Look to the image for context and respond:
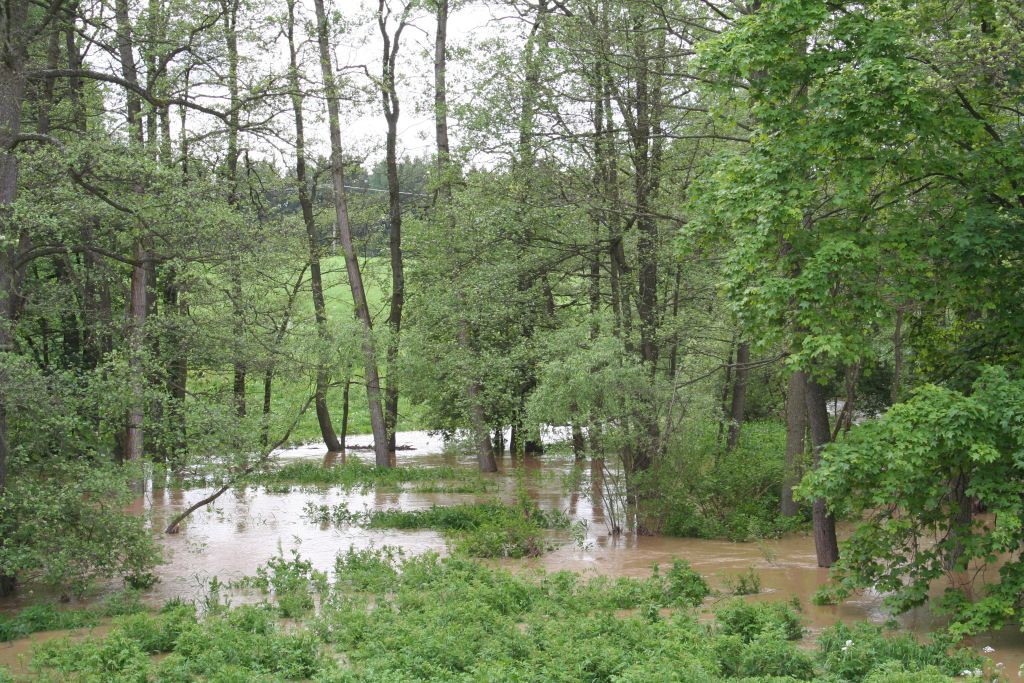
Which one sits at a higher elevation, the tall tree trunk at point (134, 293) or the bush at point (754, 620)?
the tall tree trunk at point (134, 293)

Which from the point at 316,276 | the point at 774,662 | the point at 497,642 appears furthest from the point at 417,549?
the point at 316,276

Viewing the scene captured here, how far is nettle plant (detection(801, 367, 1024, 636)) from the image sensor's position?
31.4 feet

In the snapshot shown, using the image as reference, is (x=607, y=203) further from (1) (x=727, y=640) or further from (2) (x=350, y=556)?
(1) (x=727, y=640)

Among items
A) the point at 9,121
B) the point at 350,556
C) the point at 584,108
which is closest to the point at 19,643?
the point at 350,556

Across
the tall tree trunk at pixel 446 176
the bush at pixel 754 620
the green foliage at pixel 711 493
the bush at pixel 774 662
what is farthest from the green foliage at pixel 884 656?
the tall tree trunk at pixel 446 176

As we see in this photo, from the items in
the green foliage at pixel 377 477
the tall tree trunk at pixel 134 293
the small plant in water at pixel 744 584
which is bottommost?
the small plant in water at pixel 744 584

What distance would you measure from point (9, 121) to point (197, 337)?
574cm

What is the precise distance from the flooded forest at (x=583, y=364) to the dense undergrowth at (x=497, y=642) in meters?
0.05

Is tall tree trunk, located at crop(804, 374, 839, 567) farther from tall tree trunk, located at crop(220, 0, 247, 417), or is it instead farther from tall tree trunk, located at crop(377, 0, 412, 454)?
tall tree trunk, located at crop(377, 0, 412, 454)

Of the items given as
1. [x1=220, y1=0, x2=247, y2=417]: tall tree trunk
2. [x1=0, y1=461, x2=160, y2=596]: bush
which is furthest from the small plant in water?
[x1=220, y1=0, x2=247, y2=417]: tall tree trunk

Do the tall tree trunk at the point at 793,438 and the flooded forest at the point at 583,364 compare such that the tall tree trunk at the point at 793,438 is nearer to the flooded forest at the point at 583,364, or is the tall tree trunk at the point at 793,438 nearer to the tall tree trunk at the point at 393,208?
the flooded forest at the point at 583,364

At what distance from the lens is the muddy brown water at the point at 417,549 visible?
453 inches

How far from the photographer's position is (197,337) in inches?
707

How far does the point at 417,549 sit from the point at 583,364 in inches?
162
